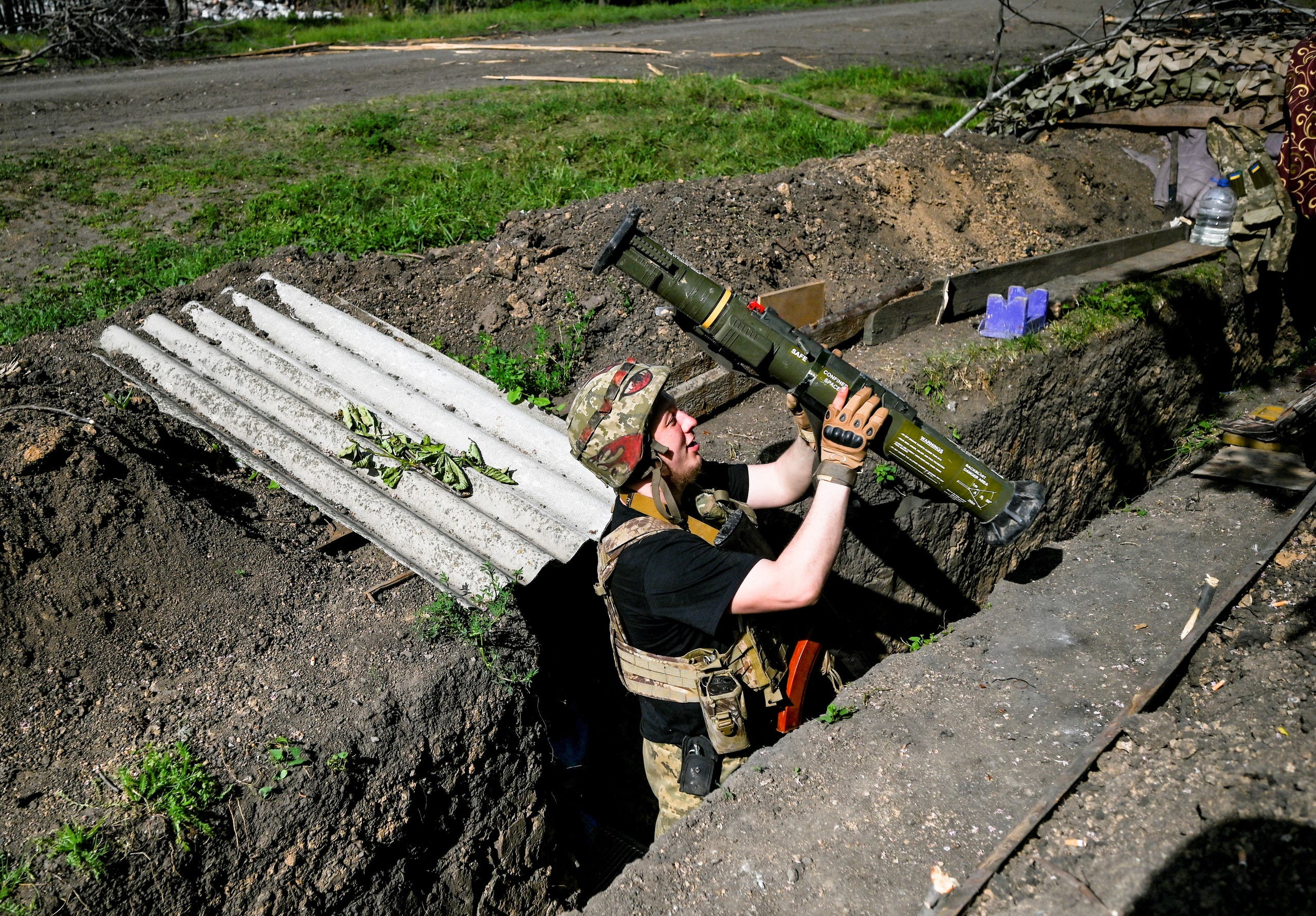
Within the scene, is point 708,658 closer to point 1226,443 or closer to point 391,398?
point 391,398

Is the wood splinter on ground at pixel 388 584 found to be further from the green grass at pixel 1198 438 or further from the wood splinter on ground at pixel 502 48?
the wood splinter on ground at pixel 502 48

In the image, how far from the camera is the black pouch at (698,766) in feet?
10.7

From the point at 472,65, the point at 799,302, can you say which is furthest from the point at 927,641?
the point at 472,65

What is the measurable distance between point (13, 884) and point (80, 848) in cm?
17

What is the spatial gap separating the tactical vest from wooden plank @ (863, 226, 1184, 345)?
299 cm

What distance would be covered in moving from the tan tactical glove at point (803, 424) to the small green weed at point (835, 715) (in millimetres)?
1053

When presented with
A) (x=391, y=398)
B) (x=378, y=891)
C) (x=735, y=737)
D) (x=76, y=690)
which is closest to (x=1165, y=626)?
(x=735, y=737)

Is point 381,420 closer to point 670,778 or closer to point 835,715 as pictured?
point 670,778

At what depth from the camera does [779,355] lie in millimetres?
3232

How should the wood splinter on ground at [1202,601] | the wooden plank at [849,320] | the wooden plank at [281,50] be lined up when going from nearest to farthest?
1. the wood splinter on ground at [1202,601]
2. the wooden plank at [849,320]
3. the wooden plank at [281,50]

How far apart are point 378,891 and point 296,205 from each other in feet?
20.7

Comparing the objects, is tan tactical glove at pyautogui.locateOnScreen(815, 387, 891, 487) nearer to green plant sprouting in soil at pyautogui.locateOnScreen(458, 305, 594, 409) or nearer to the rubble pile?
green plant sprouting in soil at pyautogui.locateOnScreen(458, 305, 594, 409)

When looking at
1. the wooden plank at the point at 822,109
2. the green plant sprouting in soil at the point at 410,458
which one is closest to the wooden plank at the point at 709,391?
the green plant sprouting in soil at the point at 410,458

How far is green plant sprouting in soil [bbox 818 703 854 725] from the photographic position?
3479mm
